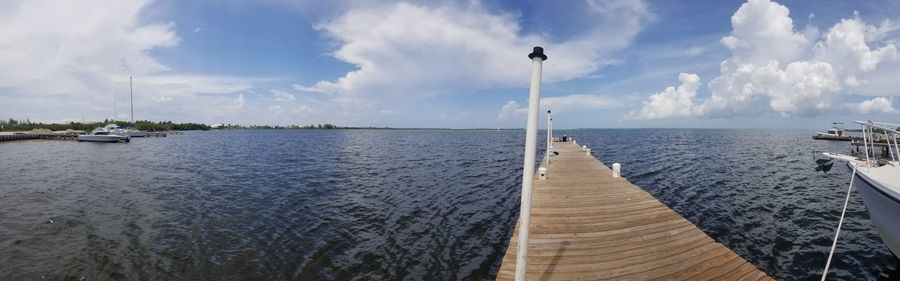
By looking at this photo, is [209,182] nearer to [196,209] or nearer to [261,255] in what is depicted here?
[196,209]

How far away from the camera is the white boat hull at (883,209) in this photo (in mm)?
9375

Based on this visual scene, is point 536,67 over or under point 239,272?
over

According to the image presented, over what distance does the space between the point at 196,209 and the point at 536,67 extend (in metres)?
18.2

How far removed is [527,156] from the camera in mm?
4230

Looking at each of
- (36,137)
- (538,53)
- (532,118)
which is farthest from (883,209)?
(36,137)

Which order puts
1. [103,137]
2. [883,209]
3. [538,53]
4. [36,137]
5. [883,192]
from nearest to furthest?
1. [538,53]
2. [883,192]
3. [883,209]
4. [103,137]
5. [36,137]

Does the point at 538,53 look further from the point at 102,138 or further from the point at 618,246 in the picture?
the point at 102,138

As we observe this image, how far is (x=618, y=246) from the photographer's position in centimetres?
822

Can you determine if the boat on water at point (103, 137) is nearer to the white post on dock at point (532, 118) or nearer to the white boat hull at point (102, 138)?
the white boat hull at point (102, 138)

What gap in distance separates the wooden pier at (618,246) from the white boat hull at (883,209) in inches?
190

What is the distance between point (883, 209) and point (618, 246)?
812 cm

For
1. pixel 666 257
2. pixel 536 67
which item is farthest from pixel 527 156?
pixel 666 257

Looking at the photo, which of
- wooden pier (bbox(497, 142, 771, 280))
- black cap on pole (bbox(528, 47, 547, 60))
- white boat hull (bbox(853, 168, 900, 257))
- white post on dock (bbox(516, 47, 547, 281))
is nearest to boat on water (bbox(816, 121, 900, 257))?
white boat hull (bbox(853, 168, 900, 257))

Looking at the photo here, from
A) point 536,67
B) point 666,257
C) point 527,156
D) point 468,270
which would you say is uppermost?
point 536,67
